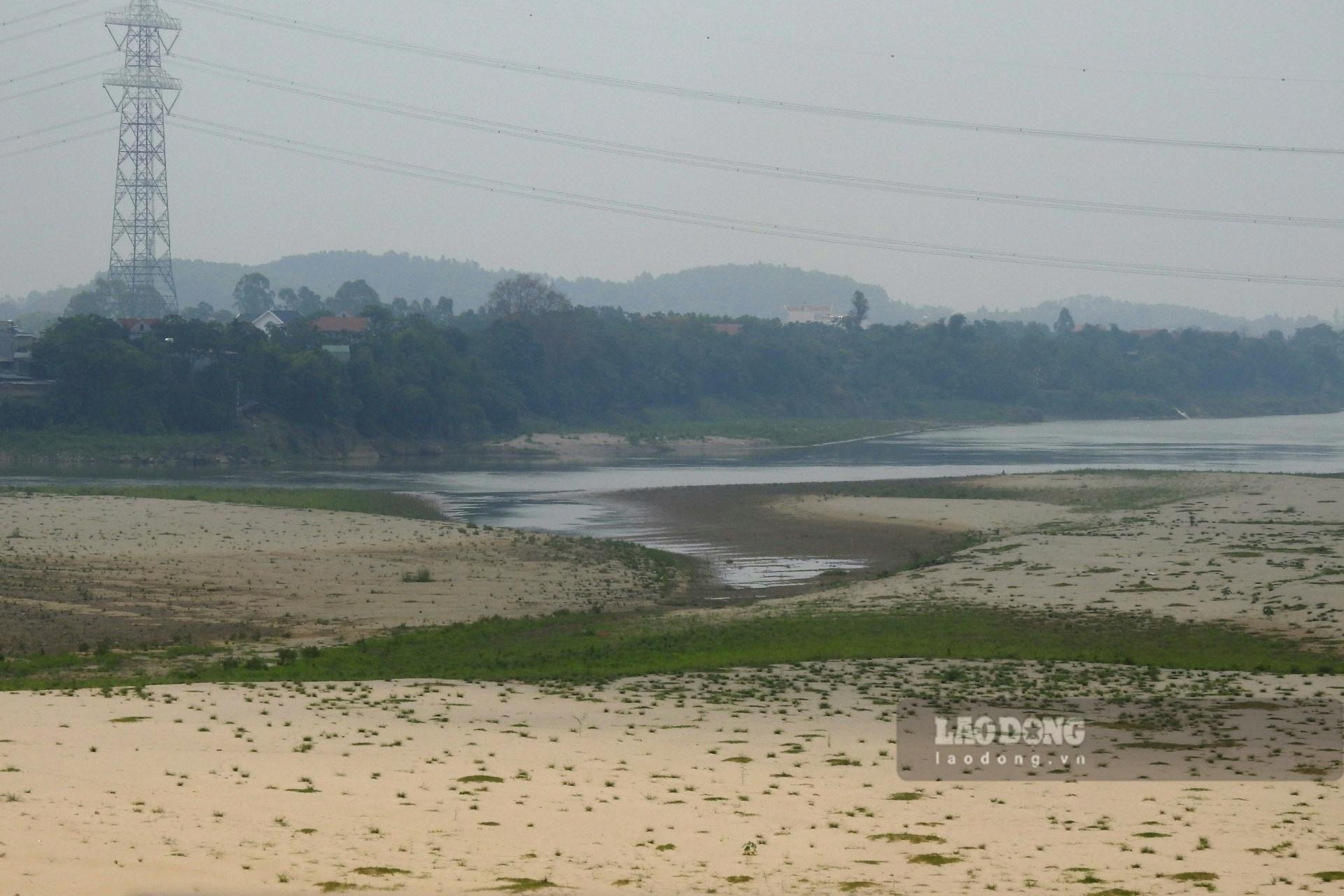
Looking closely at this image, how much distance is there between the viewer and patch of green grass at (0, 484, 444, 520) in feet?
186

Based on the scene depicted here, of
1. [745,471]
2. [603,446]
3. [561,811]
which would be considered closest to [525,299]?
[603,446]

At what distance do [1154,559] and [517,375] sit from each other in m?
105

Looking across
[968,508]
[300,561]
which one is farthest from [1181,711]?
[968,508]

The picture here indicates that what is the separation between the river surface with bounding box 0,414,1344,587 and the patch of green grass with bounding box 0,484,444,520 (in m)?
2.27

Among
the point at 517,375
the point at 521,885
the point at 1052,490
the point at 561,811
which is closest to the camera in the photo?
the point at 521,885

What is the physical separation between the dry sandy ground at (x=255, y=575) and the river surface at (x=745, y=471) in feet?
19.8

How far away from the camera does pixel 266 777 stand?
15.0 m

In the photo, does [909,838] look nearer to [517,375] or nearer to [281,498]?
[281,498]

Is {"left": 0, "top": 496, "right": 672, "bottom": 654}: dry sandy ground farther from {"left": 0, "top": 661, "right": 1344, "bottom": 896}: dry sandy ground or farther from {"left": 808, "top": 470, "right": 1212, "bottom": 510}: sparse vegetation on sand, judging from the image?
{"left": 808, "top": 470, "right": 1212, "bottom": 510}: sparse vegetation on sand

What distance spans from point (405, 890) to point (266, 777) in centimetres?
438

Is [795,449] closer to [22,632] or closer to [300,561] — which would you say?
[300,561]

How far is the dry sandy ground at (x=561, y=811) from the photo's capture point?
11.8 metres

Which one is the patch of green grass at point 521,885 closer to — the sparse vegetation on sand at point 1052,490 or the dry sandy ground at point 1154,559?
the dry sandy ground at point 1154,559

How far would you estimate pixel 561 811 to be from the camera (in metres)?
14.3
